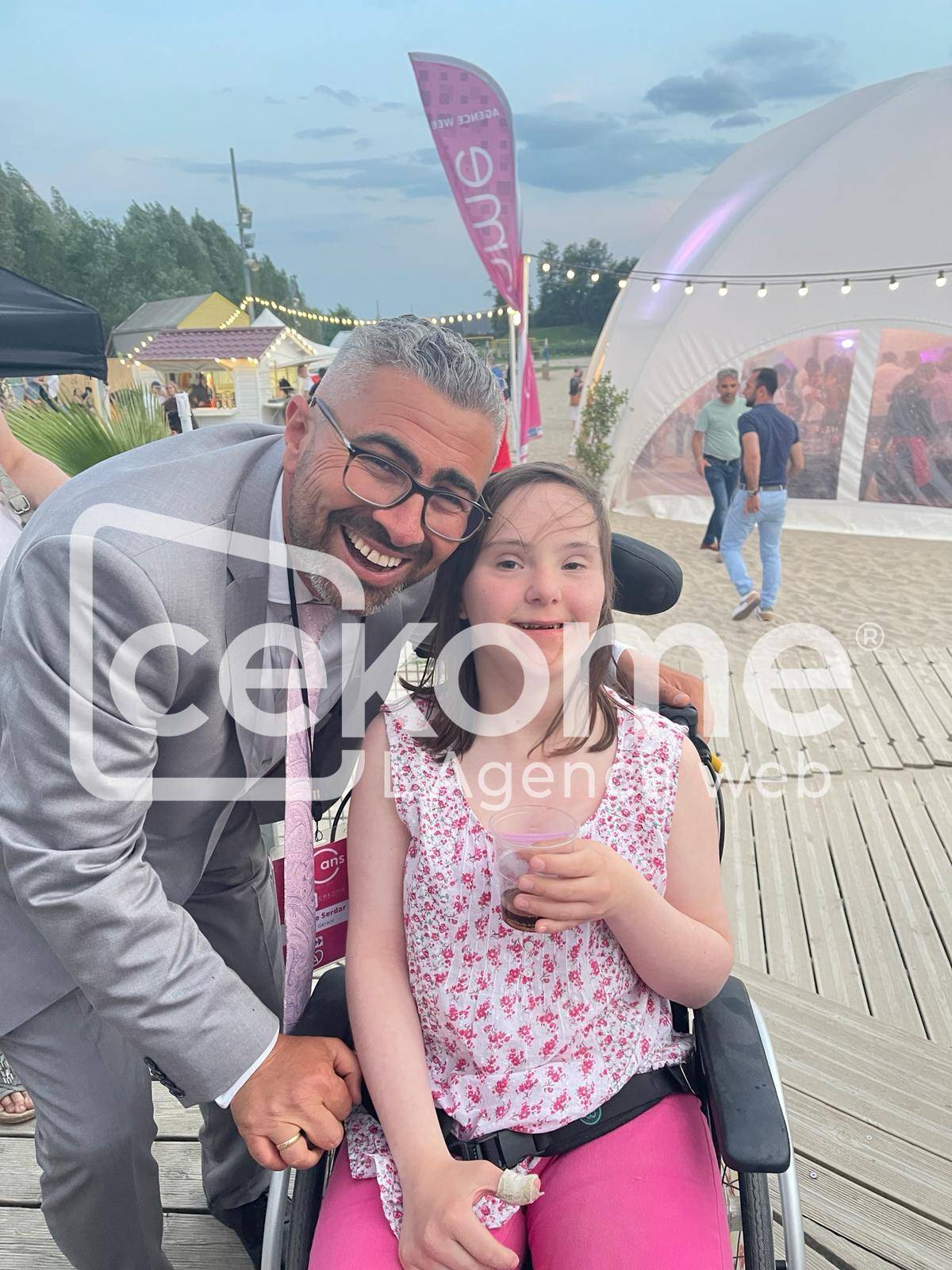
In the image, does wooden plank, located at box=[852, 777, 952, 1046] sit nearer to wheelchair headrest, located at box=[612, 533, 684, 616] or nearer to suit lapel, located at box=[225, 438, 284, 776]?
wheelchair headrest, located at box=[612, 533, 684, 616]

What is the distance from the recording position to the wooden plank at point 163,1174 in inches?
74.7

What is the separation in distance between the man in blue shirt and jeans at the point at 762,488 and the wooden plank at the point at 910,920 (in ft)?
12.3

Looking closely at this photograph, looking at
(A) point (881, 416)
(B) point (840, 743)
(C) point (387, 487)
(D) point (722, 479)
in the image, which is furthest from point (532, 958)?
(A) point (881, 416)

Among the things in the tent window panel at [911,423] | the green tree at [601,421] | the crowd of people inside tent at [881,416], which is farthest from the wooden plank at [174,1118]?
the tent window panel at [911,423]

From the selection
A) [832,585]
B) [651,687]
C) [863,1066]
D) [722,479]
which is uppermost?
[651,687]

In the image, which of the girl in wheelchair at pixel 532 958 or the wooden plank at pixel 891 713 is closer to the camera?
the girl in wheelchair at pixel 532 958

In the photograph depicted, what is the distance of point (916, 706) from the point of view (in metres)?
5.04

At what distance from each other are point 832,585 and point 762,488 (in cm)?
188

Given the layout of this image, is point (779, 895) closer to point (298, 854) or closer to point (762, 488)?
point (298, 854)

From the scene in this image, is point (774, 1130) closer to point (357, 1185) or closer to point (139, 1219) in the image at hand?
point (357, 1185)

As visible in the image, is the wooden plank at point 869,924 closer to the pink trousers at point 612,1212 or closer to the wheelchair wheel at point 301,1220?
the pink trousers at point 612,1212

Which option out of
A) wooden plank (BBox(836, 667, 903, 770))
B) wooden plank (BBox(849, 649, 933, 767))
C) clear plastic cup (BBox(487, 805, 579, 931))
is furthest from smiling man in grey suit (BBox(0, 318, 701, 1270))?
wooden plank (BBox(849, 649, 933, 767))

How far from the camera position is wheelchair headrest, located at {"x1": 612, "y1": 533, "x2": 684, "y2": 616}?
1.87m

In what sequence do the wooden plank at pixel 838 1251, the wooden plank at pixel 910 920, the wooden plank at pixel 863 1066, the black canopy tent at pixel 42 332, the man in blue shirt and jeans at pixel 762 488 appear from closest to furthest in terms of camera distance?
the wooden plank at pixel 838 1251, the wooden plank at pixel 863 1066, the wooden plank at pixel 910 920, the black canopy tent at pixel 42 332, the man in blue shirt and jeans at pixel 762 488
